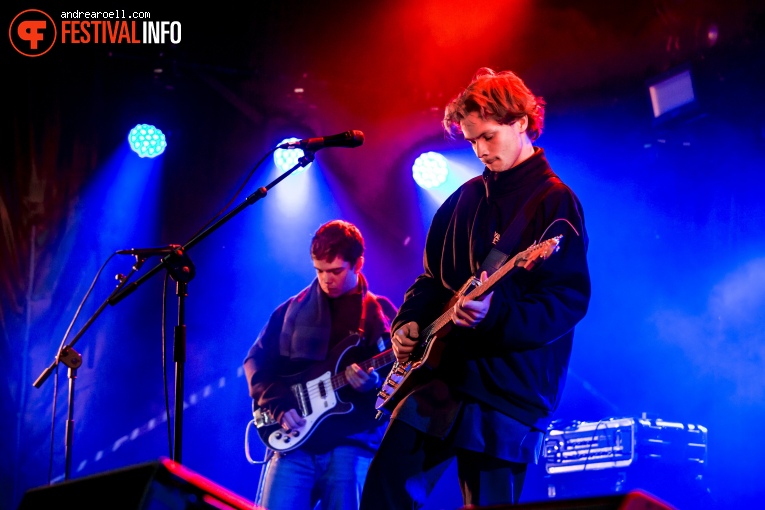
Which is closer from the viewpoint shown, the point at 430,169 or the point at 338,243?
the point at 338,243

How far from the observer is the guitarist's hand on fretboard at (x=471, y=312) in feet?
9.41

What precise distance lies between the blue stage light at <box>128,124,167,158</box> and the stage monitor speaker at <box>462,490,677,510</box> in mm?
6355

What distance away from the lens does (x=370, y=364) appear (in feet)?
16.8

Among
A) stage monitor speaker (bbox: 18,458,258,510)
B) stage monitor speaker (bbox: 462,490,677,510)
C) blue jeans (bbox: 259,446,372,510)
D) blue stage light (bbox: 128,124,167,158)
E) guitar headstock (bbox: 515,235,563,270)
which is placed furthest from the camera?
blue stage light (bbox: 128,124,167,158)

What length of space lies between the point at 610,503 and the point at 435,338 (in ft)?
5.26

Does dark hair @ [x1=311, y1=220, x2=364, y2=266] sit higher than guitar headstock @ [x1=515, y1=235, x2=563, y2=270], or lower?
higher

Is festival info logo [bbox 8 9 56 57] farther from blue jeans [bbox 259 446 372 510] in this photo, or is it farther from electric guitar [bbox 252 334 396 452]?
blue jeans [bbox 259 446 372 510]

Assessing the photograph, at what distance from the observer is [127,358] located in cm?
722

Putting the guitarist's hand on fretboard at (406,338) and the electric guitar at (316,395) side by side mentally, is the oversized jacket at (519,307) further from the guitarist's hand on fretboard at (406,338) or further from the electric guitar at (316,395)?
the electric guitar at (316,395)

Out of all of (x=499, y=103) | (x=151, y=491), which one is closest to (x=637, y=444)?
(x=499, y=103)

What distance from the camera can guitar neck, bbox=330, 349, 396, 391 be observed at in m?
5.07

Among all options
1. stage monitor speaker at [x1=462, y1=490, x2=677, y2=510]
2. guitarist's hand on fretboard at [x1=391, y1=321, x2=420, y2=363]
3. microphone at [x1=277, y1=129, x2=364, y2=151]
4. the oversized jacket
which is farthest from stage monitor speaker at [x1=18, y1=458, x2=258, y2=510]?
microphone at [x1=277, y1=129, x2=364, y2=151]

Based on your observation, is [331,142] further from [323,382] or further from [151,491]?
[151,491]

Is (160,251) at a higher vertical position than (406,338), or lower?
higher
